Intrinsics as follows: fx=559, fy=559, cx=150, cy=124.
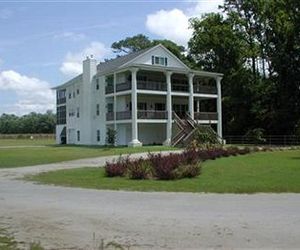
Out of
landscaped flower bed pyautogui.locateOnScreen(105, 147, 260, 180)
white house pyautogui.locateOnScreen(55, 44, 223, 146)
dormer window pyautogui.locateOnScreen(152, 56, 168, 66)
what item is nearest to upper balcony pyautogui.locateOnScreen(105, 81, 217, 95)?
white house pyautogui.locateOnScreen(55, 44, 223, 146)

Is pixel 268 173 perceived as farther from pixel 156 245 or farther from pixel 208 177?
pixel 156 245

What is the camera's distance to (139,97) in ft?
206

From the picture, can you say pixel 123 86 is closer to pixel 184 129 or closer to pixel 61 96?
pixel 184 129

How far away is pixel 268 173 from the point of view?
23031mm

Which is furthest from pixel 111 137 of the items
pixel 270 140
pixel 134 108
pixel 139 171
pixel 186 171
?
pixel 186 171

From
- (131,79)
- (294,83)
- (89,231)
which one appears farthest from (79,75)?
(89,231)

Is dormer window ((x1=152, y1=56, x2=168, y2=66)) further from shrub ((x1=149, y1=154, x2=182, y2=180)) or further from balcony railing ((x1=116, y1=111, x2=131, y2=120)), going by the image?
shrub ((x1=149, y1=154, x2=182, y2=180))

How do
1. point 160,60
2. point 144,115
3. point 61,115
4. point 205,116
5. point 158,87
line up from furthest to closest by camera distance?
point 61,115 → point 205,116 → point 160,60 → point 158,87 → point 144,115

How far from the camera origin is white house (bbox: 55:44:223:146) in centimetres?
5969

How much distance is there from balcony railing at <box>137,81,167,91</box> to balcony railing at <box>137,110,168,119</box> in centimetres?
261

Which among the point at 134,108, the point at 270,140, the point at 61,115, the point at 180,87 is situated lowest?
the point at 270,140

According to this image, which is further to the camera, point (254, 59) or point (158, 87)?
point (254, 59)

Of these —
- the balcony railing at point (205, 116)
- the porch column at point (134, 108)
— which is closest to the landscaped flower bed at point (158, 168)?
the porch column at point (134, 108)

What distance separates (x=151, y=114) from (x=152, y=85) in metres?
3.27
